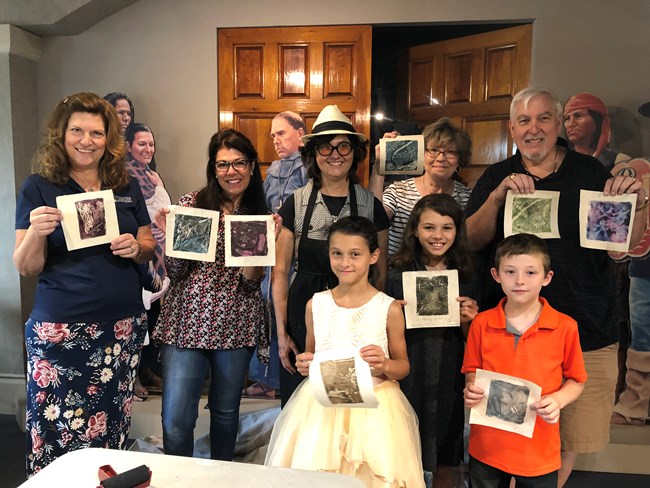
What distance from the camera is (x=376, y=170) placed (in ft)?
8.14

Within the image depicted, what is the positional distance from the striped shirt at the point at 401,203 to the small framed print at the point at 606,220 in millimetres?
604

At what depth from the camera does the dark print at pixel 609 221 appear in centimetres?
204

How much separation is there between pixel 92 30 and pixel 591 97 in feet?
12.5

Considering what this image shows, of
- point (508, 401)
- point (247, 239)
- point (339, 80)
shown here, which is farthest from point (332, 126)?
point (339, 80)

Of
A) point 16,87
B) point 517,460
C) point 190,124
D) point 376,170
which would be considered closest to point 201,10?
point 190,124

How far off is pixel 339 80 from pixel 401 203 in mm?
1669

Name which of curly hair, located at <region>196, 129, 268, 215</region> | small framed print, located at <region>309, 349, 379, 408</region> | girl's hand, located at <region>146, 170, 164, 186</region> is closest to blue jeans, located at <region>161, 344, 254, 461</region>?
curly hair, located at <region>196, 129, 268, 215</region>

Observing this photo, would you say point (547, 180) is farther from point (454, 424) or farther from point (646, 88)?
point (646, 88)

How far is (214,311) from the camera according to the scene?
87.3 inches

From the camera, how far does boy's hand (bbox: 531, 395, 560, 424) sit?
173cm

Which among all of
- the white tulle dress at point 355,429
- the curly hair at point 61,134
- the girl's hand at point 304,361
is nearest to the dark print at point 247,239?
the white tulle dress at point 355,429

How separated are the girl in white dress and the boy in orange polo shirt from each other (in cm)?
29

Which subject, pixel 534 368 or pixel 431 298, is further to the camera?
pixel 431 298

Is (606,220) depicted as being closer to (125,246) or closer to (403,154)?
(403,154)
